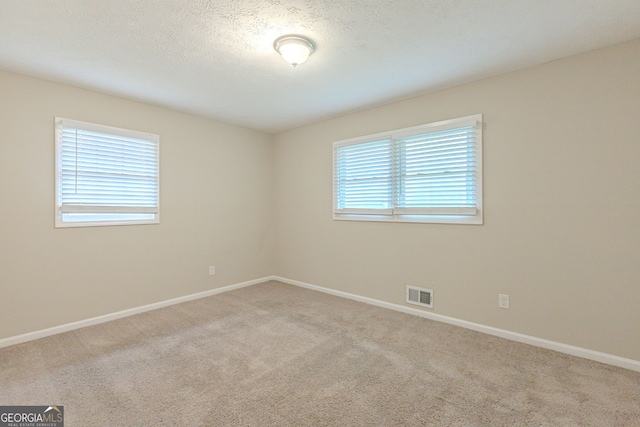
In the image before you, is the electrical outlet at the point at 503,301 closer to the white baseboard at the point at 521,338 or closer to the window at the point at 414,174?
the white baseboard at the point at 521,338

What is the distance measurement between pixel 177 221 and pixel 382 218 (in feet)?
8.77

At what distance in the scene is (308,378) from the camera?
2.14 meters

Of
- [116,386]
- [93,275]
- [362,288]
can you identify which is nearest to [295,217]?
[362,288]

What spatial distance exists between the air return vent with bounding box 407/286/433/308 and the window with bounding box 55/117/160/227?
3.24m

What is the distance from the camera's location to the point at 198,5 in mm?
1861

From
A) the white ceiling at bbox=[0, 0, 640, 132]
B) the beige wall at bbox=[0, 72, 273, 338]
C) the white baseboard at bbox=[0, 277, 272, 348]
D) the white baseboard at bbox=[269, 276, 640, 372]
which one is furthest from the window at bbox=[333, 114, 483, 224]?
the white baseboard at bbox=[0, 277, 272, 348]

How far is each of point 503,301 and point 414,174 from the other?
5.11ft

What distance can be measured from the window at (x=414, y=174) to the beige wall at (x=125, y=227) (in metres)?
1.58

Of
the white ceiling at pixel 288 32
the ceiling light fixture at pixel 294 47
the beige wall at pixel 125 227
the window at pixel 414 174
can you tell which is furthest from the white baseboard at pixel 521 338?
the ceiling light fixture at pixel 294 47

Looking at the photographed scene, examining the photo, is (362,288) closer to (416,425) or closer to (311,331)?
(311,331)

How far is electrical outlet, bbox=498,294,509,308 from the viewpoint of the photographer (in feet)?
9.15

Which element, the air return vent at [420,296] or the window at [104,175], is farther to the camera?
the air return vent at [420,296]

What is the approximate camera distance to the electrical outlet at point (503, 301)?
2789 mm

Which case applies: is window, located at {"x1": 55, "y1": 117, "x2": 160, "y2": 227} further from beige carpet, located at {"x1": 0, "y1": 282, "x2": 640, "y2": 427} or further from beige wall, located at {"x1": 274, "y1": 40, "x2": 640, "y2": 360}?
beige wall, located at {"x1": 274, "y1": 40, "x2": 640, "y2": 360}
